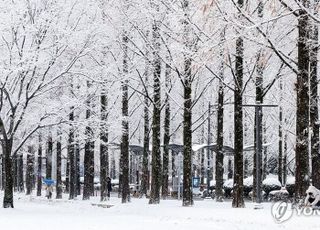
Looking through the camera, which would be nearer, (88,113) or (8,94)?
(8,94)

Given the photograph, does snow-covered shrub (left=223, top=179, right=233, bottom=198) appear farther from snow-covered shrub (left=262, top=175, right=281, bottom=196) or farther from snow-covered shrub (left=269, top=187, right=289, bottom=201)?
snow-covered shrub (left=269, top=187, right=289, bottom=201)

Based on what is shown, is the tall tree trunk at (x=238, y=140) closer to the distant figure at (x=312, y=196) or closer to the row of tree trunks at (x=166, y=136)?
the distant figure at (x=312, y=196)

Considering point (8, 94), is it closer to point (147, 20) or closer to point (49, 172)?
point (147, 20)

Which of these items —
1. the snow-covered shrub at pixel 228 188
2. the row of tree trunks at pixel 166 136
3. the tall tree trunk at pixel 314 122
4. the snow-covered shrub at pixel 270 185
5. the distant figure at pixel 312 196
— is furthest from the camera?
the snow-covered shrub at pixel 228 188

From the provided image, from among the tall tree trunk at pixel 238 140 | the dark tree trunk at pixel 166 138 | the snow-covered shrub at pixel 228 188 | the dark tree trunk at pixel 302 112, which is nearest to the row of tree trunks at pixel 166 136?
the dark tree trunk at pixel 166 138

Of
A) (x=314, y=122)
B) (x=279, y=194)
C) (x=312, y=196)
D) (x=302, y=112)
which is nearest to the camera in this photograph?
(x=302, y=112)

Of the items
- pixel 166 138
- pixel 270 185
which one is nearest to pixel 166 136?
pixel 166 138

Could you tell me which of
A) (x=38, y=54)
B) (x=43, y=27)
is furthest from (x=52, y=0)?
(x=38, y=54)

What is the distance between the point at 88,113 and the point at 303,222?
20787 mm

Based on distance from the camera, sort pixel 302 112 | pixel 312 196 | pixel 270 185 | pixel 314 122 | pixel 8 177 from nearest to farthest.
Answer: pixel 302 112 → pixel 312 196 → pixel 314 122 → pixel 8 177 → pixel 270 185

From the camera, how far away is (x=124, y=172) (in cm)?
2878

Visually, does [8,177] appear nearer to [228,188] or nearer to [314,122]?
[314,122]

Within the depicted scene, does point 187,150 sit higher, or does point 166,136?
point 166,136

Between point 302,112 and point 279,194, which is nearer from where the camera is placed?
point 302,112
